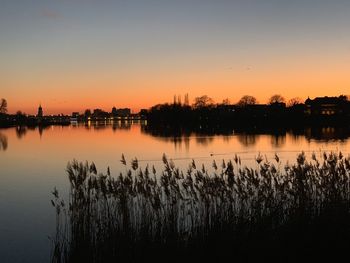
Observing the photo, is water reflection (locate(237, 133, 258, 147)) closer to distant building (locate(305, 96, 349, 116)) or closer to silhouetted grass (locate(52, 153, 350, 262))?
silhouetted grass (locate(52, 153, 350, 262))

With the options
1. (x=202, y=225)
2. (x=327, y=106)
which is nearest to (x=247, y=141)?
(x=202, y=225)

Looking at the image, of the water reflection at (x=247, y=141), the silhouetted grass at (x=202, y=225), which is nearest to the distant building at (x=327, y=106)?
the water reflection at (x=247, y=141)

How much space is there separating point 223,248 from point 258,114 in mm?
172166

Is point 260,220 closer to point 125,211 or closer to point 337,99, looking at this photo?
point 125,211

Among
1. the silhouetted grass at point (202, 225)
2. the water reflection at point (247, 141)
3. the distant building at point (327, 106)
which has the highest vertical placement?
the distant building at point (327, 106)

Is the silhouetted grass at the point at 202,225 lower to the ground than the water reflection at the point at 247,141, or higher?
higher

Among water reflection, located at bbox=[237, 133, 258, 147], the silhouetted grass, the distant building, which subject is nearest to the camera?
the silhouetted grass

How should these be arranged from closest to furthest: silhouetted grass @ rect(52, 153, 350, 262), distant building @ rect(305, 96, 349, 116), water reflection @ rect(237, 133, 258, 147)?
silhouetted grass @ rect(52, 153, 350, 262), water reflection @ rect(237, 133, 258, 147), distant building @ rect(305, 96, 349, 116)

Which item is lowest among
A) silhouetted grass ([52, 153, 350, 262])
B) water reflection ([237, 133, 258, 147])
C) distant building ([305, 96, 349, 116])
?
water reflection ([237, 133, 258, 147])

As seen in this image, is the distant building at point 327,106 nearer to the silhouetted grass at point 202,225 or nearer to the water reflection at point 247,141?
the water reflection at point 247,141

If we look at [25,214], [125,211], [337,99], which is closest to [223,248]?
[125,211]

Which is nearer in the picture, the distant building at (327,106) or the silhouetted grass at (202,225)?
the silhouetted grass at (202,225)

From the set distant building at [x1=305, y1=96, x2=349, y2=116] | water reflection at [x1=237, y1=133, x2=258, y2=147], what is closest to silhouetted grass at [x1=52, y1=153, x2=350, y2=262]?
water reflection at [x1=237, y1=133, x2=258, y2=147]

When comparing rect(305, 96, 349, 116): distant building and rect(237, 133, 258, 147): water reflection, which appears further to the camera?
rect(305, 96, 349, 116): distant building
